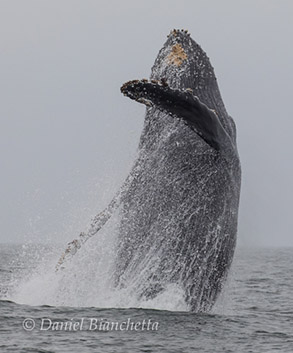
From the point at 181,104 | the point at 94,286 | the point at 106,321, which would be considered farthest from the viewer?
the point at 94,286

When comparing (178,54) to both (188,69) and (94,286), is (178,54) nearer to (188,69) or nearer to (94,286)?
(188,69)

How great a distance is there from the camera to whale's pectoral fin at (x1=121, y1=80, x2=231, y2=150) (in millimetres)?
11891

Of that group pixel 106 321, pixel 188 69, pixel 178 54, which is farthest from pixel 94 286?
pixel 178 54

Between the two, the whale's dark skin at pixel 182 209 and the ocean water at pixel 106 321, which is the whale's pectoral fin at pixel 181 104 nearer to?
the whale's dark skin at pixel 182 209

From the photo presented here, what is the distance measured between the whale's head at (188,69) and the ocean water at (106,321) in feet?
11.5

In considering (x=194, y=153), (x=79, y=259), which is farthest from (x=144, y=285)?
(x=194, y=153)

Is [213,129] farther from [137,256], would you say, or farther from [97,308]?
[97,308]

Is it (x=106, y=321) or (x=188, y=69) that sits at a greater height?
(x=188, y=69)

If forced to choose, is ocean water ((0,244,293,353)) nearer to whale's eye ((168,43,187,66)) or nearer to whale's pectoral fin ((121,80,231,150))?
whale's pectoral fin ((121,80,231,150))

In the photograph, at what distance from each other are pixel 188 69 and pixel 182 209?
8.77 feet

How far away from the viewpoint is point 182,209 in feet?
45.5

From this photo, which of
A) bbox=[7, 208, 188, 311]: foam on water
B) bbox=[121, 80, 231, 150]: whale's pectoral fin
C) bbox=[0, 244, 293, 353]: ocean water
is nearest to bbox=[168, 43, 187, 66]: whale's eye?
bbox=[121, 80, 231, 150]: whale's pectoral fin

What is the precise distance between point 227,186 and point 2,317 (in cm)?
484

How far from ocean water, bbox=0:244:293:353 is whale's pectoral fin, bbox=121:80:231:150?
309cm
